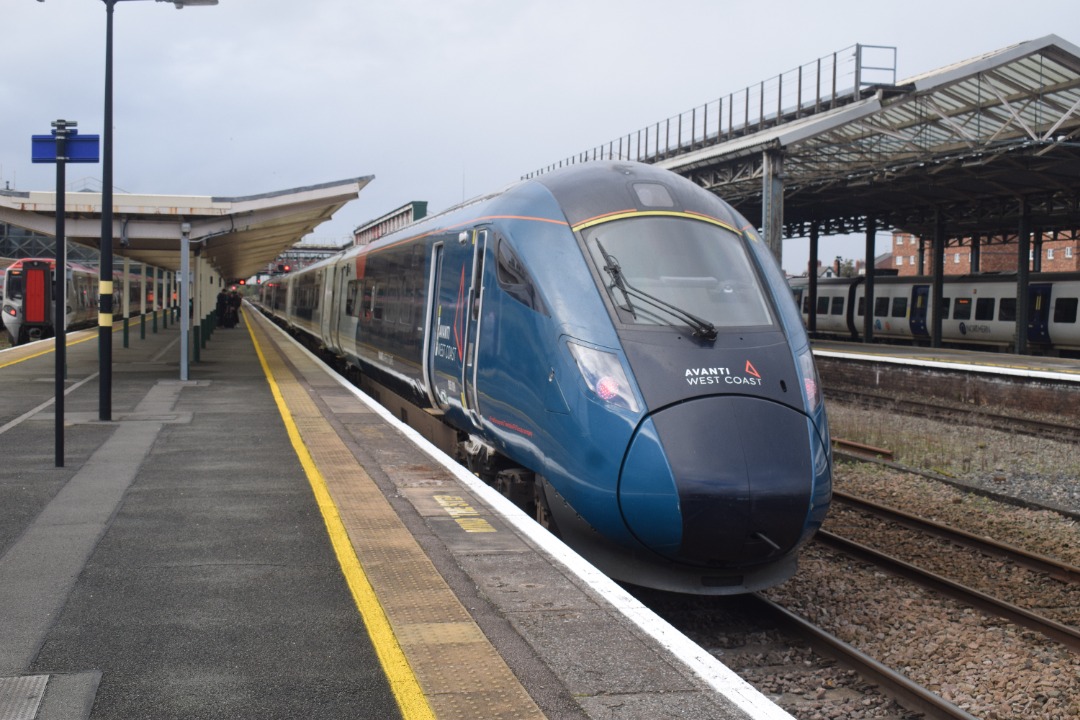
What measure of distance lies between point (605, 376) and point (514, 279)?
163cm

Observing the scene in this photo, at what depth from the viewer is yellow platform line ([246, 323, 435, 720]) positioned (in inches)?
154

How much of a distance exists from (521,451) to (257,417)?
6051 millimetres

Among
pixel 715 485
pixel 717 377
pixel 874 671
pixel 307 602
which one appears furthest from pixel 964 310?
pixel 307 602

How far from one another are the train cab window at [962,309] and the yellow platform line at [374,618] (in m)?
30.4

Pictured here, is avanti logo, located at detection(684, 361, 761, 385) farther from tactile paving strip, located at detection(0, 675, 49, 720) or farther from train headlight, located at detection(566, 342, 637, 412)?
tactile paving strip, located at detection(0, 675, 49, 720)

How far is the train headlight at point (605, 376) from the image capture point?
6262 millimetres

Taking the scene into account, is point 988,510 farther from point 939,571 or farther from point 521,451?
point 521,451

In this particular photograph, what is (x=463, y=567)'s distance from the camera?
570 centimetres

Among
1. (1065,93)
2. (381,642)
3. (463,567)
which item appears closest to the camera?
(381,642)

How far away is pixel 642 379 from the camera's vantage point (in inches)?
248

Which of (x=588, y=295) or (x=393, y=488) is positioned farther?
(x=393, y=488)

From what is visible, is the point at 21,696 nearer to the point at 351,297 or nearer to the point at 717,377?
→ the point at 717,377

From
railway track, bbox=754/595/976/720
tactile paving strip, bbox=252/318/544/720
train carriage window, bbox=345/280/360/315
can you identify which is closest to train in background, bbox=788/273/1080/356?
train carriage window, bbox=345/280/360/315

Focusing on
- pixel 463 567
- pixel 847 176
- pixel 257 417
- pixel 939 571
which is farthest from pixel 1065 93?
pixel 463 567
